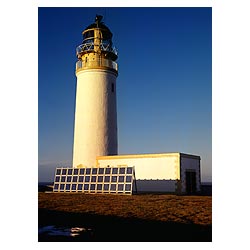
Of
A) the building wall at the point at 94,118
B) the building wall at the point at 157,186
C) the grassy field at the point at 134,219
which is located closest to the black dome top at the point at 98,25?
the building wall at the point at 94,118

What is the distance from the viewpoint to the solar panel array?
1507cm

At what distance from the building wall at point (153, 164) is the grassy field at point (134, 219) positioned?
4912mm

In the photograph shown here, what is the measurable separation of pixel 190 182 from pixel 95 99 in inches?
284

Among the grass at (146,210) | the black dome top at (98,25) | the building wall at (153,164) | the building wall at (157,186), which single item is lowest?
the grass at (146,210)

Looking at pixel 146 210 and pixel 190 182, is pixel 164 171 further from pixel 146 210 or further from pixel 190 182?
pixel 146 210

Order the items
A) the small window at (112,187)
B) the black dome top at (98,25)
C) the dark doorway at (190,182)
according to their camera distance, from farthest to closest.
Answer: the black dome top at (98,25), the dark doorway at (190,182), the small window at (112,187)

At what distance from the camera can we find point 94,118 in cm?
1938

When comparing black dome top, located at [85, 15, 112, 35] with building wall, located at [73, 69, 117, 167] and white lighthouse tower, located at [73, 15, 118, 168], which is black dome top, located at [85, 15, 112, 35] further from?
building wall, located at [73, 69, 117, 167]

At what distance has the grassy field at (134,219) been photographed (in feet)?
23.1

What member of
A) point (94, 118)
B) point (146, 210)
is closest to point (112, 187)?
point (94, 118)

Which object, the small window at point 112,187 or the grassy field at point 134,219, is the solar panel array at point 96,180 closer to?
the small window at point 112,187

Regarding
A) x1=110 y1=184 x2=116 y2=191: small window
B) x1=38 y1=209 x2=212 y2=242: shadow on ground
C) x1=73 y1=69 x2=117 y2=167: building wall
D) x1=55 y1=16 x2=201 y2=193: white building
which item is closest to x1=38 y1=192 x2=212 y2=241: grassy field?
x1=38 y1=209 x2=212 y2=242: shadow on ground

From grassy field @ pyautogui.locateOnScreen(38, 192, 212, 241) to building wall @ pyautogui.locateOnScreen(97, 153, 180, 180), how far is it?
4912 mm
